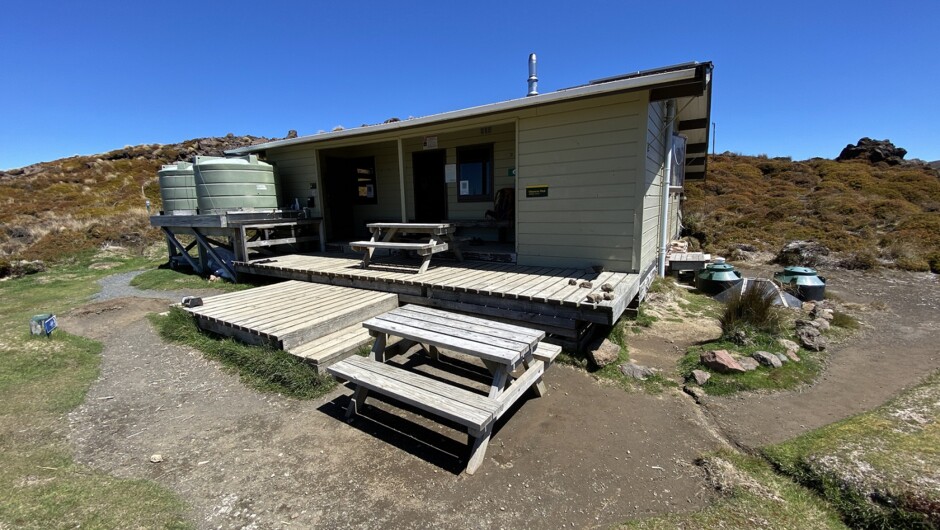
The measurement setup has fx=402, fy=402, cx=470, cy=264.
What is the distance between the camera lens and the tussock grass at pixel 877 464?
6.71 feet

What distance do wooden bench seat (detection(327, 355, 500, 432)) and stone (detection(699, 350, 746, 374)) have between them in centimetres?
250

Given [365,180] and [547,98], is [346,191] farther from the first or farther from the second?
[547,98]

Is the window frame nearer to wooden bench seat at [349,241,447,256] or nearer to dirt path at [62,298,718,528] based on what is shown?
wooden bench seat at [349,241,447,256]

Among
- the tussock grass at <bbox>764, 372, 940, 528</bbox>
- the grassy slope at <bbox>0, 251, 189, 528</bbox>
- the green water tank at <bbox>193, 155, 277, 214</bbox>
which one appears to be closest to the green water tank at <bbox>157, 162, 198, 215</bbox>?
the green water tank at <bbox>193, 155, 277, 214</bbox>

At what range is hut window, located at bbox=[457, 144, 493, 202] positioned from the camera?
26.4 ft

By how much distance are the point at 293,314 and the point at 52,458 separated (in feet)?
7.61

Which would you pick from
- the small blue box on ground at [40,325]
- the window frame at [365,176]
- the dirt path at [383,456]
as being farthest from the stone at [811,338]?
the small blue box on ground at [40,325]

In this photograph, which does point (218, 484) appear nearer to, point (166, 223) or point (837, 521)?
point (837, 521)

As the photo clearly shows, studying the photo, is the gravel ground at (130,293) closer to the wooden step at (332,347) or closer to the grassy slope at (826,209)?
the wooden step at (332,347)

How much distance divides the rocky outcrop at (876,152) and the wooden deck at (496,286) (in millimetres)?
28709

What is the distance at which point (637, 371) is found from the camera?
13.1 feet

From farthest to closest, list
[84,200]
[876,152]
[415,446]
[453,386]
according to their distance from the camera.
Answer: [876,152]
[84,200]
[453,386]
[415,446]

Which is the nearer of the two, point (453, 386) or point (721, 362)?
point (453, 386)

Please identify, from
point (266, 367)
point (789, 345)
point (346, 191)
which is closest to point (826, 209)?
point (789, 345)
